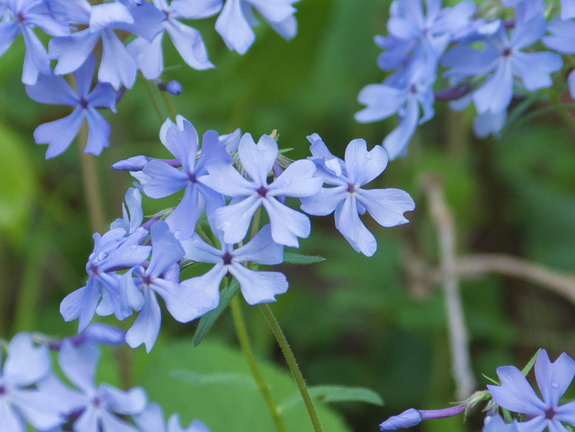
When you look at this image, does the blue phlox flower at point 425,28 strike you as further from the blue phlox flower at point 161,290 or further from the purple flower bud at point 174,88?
the blue phlox flower at point 161,290

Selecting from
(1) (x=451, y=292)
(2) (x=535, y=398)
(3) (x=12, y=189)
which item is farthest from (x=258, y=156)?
(3) (x=12, y=189)

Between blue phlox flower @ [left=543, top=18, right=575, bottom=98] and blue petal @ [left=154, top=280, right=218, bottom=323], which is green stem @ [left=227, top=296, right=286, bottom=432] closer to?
blue petal @ [left=154, top=280, right=218, bottom=323]

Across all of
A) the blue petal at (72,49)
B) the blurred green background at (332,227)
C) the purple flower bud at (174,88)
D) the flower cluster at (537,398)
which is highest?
the blue petal at (72,49)

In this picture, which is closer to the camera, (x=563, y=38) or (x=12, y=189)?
(x=563, y=38)

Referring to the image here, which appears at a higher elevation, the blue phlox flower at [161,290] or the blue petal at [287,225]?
the blue petal at [287,225]

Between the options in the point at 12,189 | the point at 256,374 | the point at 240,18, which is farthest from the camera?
the point at 12,189

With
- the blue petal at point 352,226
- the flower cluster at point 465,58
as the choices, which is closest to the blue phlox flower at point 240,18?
the flower cluster at point 465,58

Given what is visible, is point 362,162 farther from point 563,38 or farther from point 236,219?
point 563,38

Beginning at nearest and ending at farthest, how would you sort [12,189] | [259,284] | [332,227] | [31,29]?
[259,284], [31,29], [12,189], [332,227]
